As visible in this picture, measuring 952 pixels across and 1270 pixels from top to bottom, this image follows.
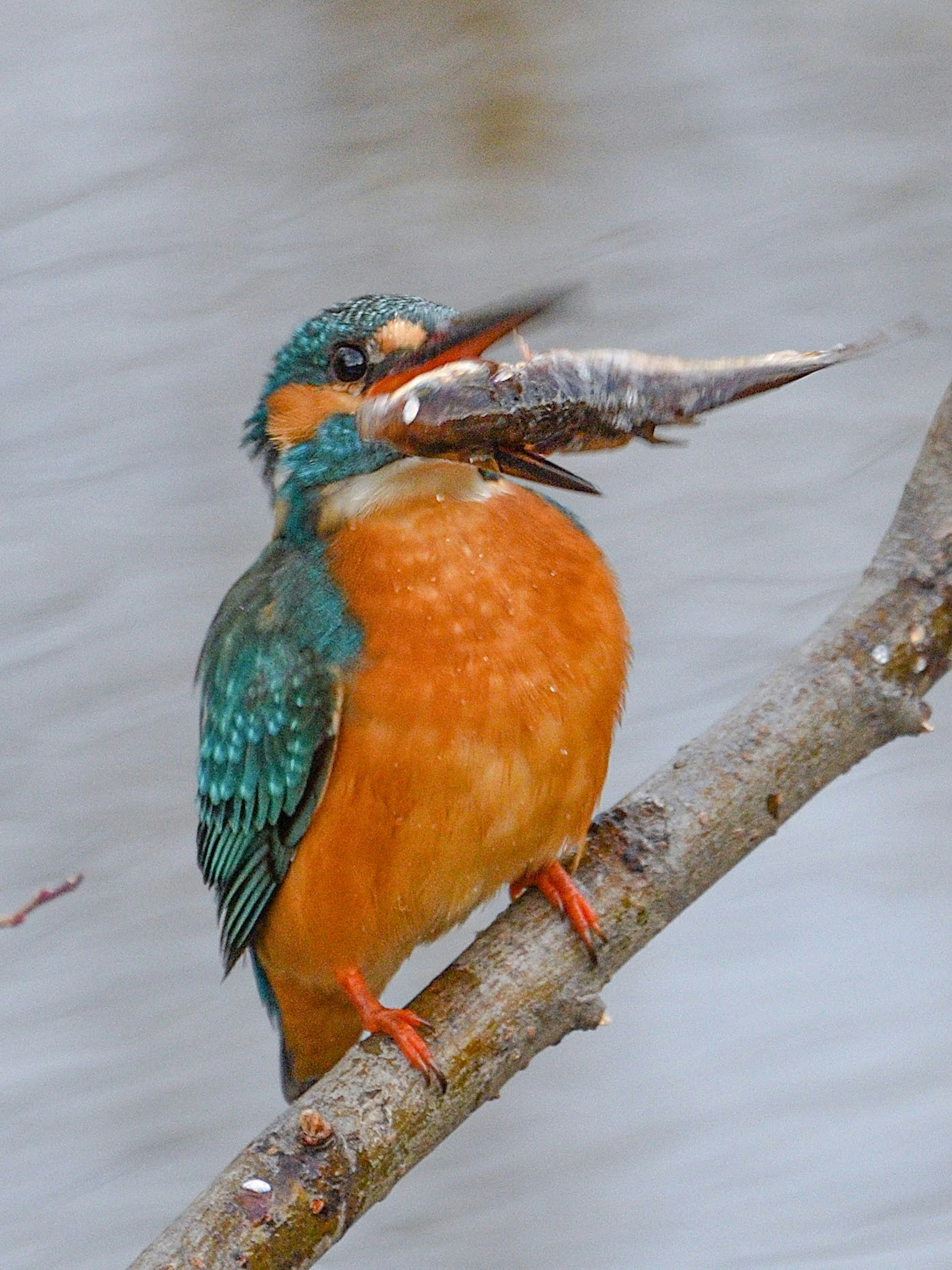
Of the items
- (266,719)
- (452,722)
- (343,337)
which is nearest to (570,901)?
(452,722)

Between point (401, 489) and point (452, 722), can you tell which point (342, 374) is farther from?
point (452, 722)

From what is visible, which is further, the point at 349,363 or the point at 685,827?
the point at 349,363

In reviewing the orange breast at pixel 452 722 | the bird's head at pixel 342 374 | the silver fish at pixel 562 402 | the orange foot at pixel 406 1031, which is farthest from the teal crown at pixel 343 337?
the orange foot at pixel 406 1031

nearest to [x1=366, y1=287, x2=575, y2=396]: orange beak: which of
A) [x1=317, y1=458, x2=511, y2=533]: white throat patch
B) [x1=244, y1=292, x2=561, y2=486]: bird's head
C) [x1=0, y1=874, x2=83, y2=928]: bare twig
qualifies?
[x1=244, y1=292, x2=561, y2=486]: bird's head

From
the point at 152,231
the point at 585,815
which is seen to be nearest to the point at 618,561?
the point at 152,231

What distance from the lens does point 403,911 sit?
2.37 meters

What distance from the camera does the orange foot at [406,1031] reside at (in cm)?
205

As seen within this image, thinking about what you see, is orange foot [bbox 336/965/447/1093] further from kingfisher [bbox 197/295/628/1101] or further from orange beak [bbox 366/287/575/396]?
orange beak [bbox 366/287/575/396]

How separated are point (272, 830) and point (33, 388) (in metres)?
1.68

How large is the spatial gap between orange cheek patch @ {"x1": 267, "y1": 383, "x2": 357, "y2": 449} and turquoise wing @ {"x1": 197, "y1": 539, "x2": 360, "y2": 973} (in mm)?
166

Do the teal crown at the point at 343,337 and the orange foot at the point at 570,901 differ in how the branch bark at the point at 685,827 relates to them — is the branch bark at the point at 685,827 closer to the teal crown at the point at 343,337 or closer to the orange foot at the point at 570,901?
the orange foot at the point at 570,901

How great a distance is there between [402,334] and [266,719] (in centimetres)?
59

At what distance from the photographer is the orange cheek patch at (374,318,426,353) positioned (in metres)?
2.36

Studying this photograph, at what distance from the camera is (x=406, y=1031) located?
2096 mm
